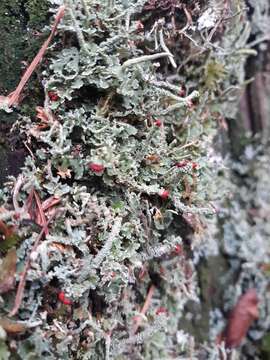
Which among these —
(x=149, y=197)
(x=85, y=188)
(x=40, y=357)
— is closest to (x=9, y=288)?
(x=40, y=357)

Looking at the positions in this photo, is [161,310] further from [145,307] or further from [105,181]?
[105,181]

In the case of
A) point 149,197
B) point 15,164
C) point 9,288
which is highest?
point 15,164

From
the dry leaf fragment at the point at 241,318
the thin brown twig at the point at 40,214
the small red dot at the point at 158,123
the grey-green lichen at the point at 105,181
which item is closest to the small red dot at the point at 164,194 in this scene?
the grey-green lichen at the point at 105,181

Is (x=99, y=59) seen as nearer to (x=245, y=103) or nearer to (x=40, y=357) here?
(x=40, y=357)

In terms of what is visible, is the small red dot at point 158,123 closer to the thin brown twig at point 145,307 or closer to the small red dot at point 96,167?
the small red dot at point 96,167

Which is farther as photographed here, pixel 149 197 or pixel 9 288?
pixel 149 197

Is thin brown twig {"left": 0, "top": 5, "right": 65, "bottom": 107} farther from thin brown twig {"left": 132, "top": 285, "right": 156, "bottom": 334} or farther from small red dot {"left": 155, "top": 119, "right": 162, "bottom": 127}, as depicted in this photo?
thin brown twig {"left": 132, "top": 285, "right": 156, "bottom": 334}

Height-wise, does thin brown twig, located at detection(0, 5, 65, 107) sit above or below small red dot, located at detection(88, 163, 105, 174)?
above

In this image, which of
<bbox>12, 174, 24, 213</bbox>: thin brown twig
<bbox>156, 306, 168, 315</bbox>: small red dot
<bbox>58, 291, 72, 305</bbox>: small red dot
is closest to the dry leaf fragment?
<bbox>156, 306, 168, 315</bbox>: small red dot
